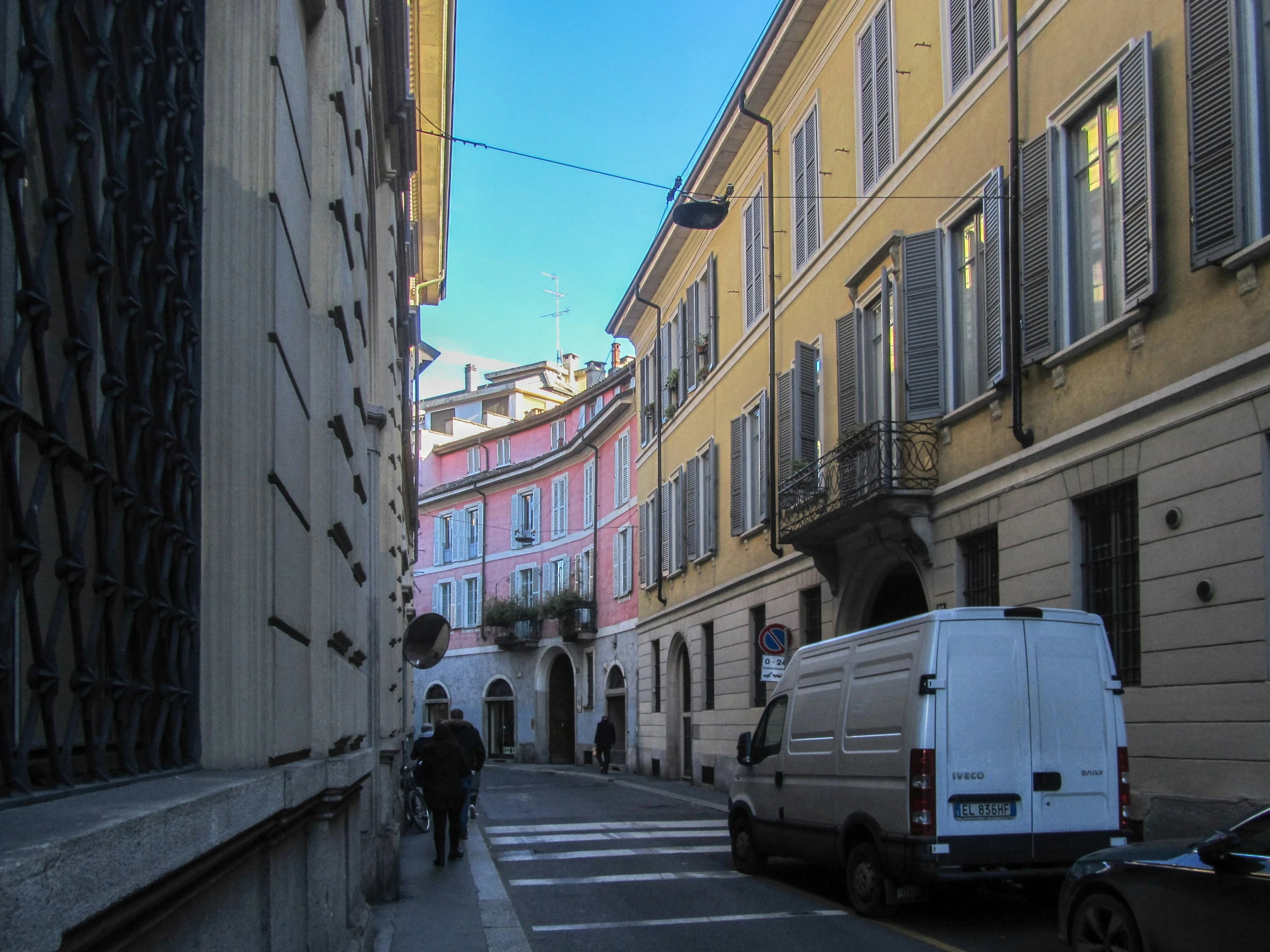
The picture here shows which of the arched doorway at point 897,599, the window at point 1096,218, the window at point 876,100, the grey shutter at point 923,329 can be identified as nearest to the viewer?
the window at point 1096,218

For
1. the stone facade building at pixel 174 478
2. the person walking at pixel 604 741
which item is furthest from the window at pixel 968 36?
the person walking at pixel 604 741

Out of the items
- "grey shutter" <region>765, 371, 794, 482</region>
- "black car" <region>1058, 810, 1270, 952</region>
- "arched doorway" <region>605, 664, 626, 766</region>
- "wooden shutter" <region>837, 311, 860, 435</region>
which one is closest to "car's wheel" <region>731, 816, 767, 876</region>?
"black car" <region>1058, 810, 1270, 952</region>

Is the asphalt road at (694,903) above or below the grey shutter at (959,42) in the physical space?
below

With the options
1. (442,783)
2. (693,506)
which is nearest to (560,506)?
(693,506)

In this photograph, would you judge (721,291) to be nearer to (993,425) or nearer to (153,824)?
(993,425)

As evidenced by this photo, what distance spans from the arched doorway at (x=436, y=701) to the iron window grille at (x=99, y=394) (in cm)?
5496

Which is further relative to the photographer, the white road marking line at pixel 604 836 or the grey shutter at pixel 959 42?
the white road marking line at pixel 604 836

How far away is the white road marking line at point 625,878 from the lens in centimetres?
1344

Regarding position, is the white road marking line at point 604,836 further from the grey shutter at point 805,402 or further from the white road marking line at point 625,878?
the grey shutter at point 805,402

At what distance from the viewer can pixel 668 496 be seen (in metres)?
35.1

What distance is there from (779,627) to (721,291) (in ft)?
39.8

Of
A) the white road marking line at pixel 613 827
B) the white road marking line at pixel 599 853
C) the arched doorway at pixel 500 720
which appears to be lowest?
the arched doorway at pixel 500 720

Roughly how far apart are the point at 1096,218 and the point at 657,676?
81.2 ft

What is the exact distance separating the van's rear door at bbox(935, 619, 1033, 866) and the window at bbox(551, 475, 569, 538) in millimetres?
41698
